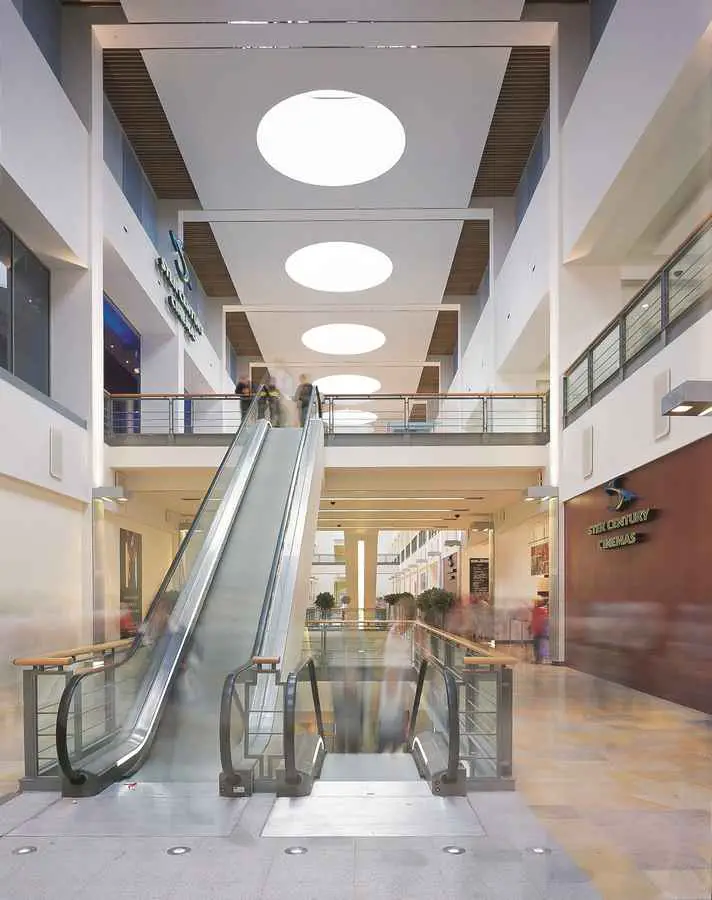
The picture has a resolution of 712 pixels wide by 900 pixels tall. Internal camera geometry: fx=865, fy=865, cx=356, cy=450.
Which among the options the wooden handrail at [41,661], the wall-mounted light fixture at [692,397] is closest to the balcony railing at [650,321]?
the wall-mounted light fixture at [692,397]

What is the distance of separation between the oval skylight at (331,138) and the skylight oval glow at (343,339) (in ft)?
29.6

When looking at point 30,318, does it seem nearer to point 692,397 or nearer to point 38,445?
point 38,445

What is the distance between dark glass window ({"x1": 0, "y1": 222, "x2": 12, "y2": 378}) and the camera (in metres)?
11.7

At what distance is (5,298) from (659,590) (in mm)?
9167

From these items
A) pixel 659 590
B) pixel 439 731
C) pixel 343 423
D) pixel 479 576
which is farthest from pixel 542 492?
pixel 479 576

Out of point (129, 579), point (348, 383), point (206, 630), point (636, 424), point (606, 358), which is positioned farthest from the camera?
point (348, 383)

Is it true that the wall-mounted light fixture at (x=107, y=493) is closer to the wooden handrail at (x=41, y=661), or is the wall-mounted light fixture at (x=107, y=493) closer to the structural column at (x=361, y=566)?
the wooden handrail at (x=41, y=661)

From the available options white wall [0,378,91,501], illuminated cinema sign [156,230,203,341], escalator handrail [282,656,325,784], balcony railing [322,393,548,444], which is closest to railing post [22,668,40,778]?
escalator handrail [282,656,325,784]

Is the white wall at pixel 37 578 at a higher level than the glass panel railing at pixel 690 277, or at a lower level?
lower

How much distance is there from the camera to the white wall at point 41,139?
33.9ft

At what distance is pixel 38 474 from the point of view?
11188mm

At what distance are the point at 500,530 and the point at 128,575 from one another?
927 cm

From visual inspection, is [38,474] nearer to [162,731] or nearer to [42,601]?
[42,601]

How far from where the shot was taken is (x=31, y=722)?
566 cm
